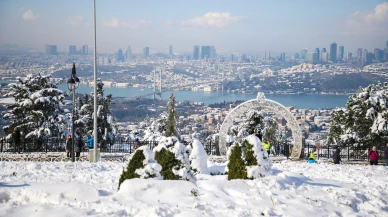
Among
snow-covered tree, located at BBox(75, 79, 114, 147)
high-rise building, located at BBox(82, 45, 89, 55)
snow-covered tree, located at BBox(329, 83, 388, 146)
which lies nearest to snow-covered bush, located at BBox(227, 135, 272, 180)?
snow-covered tree, located at BBox(329, 83, 388, 146)

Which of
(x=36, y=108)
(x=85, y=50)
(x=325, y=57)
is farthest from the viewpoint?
(x=325, y=57)

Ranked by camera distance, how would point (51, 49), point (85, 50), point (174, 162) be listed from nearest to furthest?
point (174, 162), point (51, 49), point (85, 50)

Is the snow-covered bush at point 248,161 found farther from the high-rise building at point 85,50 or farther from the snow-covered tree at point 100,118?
the high-rise building at point 85,50

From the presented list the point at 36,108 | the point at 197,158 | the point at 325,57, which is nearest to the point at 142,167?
the point at 197,158

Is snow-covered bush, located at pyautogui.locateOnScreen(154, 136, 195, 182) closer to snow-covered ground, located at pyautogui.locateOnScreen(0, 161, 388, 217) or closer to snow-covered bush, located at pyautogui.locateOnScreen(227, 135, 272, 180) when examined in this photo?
snow-covered ground, located at pyautogui.locateOnScreen(0, 161, 388, 217)

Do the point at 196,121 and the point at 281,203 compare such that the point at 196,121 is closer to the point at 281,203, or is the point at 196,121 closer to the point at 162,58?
the point at 281,203

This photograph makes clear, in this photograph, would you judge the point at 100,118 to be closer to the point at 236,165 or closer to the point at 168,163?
the point at 236,165

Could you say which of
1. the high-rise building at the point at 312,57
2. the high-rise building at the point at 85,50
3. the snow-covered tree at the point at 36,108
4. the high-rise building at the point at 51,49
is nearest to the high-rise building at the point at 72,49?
the high-rise building at the point at 85,50
